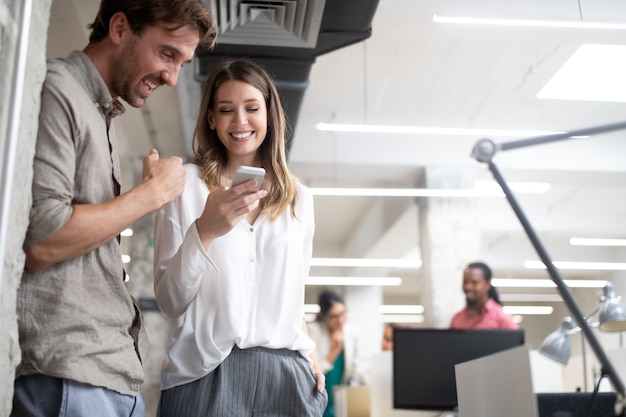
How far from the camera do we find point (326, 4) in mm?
3729

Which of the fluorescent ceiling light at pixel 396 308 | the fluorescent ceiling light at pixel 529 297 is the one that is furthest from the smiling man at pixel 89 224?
the fluorescent ceiling light at pixel 396 308

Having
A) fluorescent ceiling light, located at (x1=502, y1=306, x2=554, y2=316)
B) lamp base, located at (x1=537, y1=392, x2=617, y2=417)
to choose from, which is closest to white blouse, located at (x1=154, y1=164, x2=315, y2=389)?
lamp base, located at (x1=537, y1=392, x2=617, y2=417)

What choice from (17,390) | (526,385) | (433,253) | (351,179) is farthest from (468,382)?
(351,179)

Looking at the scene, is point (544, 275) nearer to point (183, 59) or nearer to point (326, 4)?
point (326, 4)

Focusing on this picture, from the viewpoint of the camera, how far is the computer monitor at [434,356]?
3.29m

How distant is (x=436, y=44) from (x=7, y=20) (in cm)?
528

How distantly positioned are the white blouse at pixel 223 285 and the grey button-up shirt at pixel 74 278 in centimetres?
13

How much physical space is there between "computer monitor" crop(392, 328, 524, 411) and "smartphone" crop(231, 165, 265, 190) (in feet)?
6.90

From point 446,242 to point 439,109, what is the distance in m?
1.45

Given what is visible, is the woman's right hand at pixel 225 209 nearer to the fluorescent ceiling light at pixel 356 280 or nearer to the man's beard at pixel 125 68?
the man's beard at pixel 125 68

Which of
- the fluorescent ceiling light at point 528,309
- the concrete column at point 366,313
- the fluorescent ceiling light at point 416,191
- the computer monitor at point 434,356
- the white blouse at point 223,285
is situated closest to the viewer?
the white blouse at point 223,285

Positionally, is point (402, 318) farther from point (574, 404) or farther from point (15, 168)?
point (15, 168)

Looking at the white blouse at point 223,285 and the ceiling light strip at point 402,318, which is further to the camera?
the ceiling light strip at point 402,318

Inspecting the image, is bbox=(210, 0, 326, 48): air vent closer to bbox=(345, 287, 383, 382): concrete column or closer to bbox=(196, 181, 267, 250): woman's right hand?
bbox=(196, 181, 267, 250): woman's right hand
